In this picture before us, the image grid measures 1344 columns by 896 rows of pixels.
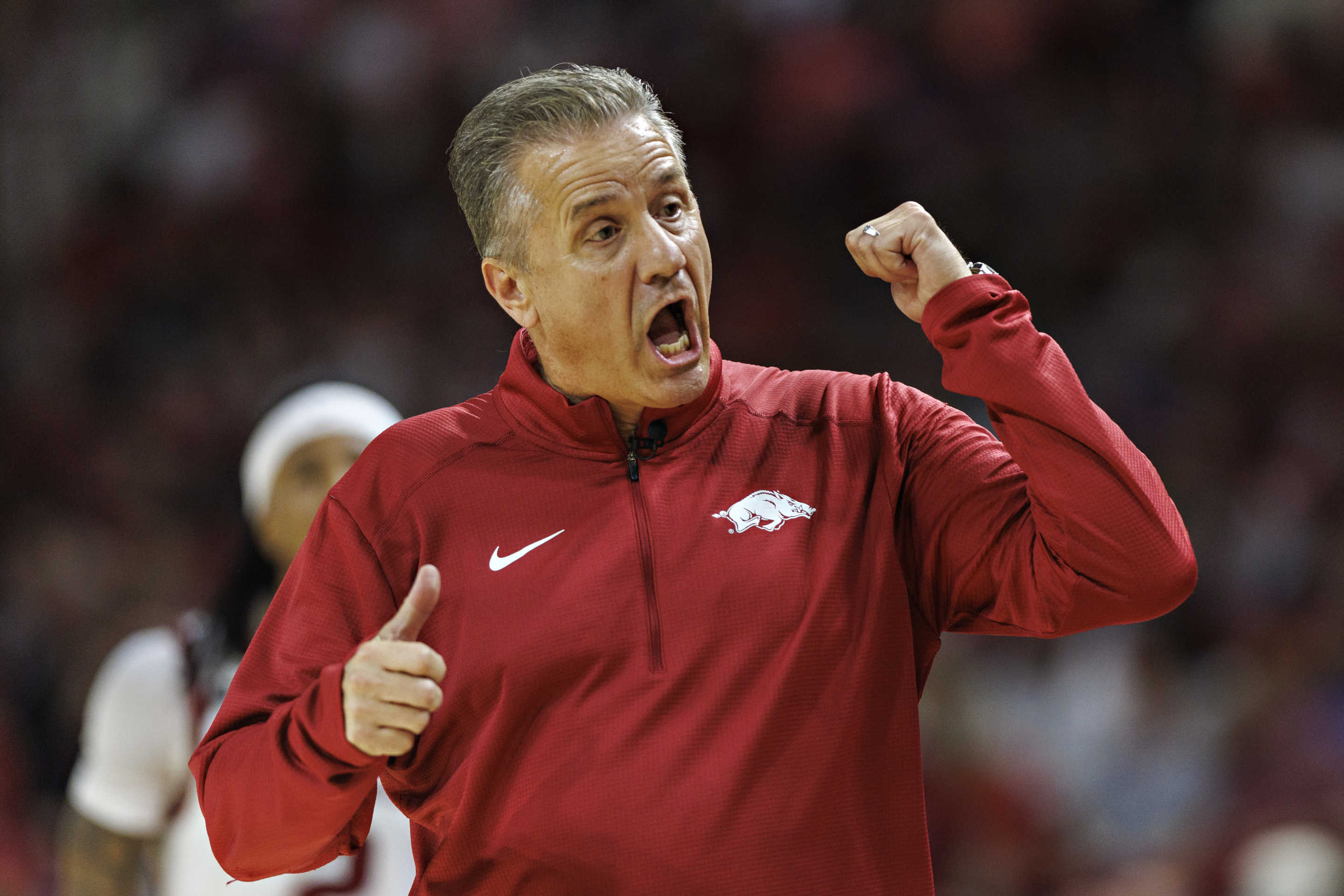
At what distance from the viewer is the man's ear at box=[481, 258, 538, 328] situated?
2459 millimetres

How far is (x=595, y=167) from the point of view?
7.61ft

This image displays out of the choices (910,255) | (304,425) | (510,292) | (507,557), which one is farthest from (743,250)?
(507,557)

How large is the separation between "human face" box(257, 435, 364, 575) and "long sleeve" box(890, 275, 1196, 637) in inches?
71.8

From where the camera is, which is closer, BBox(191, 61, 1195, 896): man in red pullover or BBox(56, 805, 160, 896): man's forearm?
BBox(191, 61, 1195, 896): man in red pullover

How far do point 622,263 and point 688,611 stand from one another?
1.87ft

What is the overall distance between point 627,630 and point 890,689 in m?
0.42

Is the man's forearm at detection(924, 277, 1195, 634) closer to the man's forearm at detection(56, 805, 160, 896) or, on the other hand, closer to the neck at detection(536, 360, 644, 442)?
the neck at detection(536, 360, 644, 442)

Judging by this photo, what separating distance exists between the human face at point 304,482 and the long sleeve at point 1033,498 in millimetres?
1824

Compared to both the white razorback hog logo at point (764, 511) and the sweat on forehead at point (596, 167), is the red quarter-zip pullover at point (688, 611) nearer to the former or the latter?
the white razorback hog logo at point (764, 511)

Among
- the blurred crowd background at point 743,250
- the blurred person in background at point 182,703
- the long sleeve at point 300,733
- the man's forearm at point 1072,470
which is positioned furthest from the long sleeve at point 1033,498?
the blurred crowd background at point 743,250

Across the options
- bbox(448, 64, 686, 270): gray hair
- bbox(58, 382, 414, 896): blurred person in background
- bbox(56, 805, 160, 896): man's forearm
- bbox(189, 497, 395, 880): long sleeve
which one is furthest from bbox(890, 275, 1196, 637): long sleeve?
bbox(56, 805, 160, 896): man's forearm

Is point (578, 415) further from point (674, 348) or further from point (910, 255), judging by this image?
point (910, 255)

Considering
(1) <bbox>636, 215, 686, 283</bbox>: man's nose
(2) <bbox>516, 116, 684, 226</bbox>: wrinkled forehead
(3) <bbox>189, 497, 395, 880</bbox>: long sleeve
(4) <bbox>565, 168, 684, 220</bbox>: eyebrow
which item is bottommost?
(3) <bbox>189, 497, 395, 880</bbox>: long sleeve

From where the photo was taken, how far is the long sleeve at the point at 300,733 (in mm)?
1992
